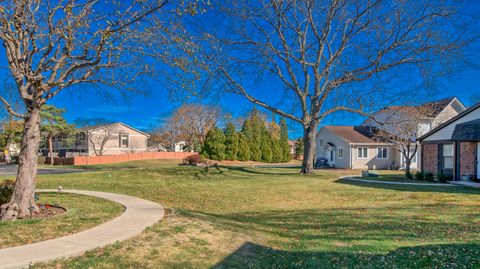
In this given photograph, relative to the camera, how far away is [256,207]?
A: 1127 centimetres

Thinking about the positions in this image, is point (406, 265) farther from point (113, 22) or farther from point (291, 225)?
point (113, 22)

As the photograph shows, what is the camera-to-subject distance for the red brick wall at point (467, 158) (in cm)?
1738

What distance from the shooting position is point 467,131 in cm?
1750

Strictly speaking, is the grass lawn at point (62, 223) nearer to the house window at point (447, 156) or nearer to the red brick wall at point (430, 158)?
the house window at point (447, 156)

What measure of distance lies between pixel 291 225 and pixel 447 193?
348 inches

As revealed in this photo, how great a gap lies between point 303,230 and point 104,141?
Answer: 1892 inches

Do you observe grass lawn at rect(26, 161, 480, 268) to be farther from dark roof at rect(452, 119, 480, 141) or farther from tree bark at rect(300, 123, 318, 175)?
tree bark at rect(300, 123, 318, 175)

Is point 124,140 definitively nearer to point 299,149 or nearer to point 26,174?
point 299,149

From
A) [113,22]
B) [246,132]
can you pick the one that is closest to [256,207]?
[113,22]

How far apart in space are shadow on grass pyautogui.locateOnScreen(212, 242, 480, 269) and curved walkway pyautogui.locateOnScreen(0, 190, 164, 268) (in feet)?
6.66

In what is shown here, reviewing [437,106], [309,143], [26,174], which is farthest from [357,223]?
[437,106]

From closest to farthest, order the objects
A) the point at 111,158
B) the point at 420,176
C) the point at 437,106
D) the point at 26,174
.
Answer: the point at 26,174 < the point at 420,176 < the point at 437,106 < the point at 111,158

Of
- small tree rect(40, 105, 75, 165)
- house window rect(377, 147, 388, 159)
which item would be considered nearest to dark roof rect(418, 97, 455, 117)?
house window rect(377, 147, 388, 159)

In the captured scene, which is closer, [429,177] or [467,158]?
Answer: [467,158]
